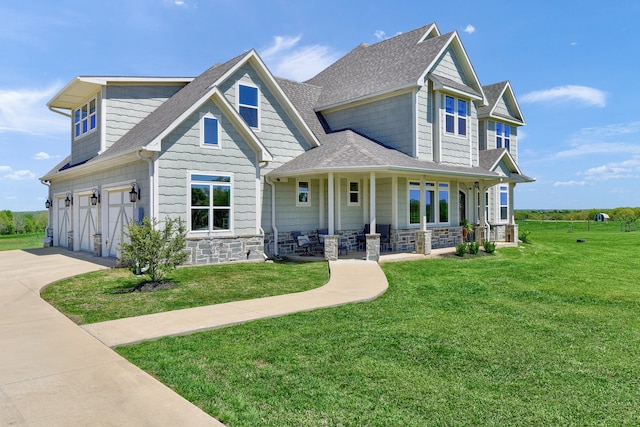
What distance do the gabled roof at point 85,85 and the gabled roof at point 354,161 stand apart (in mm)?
6140

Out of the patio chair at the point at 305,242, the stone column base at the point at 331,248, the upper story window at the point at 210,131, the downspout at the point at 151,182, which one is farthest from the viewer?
the patio chair at the point at 305,242

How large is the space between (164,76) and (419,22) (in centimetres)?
1239

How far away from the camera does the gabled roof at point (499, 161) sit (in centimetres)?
2066

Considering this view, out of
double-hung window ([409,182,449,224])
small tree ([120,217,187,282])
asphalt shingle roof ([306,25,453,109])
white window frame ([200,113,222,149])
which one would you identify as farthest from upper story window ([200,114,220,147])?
double-hung window ([409,182,449,224])

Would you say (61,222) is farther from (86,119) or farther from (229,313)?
(229,313)

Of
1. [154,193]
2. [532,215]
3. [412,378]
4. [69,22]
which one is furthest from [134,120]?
[532,215]

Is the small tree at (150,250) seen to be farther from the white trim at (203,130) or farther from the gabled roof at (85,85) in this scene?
the gabled roof at (85,85)

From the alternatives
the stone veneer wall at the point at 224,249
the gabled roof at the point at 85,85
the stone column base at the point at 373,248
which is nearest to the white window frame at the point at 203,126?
the stone veneer wall at the point at 224,249

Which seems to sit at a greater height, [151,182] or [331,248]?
[151,182]

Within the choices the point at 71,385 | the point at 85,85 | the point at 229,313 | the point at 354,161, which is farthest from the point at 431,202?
the point at 71,385

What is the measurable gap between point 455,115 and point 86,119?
1575 cm

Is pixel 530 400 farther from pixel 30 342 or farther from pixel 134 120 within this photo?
pixel 134 120

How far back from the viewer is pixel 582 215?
4625 cm

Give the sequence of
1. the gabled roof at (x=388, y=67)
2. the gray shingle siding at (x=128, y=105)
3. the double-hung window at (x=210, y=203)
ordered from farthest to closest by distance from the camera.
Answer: the gabled roof at (x=388, y=67) → the gray shingle siding at (x=128, y=105) → the double-hung window at (x=210, y=203)
